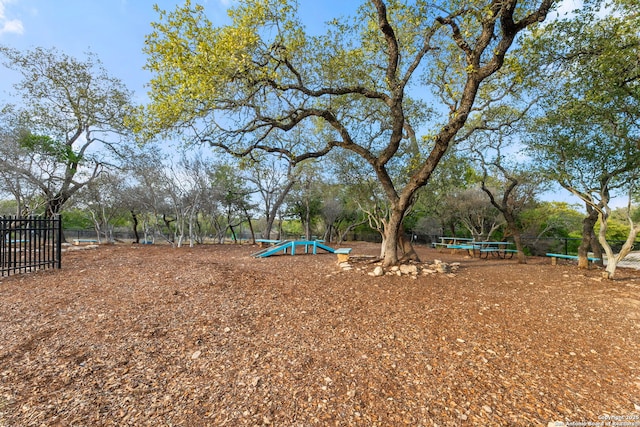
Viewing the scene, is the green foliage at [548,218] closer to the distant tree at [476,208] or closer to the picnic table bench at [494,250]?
the distant tree at [476,208]

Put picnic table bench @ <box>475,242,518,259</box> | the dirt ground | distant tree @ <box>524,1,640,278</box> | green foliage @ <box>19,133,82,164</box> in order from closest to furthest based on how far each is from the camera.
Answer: the dirt ground, distant tree @ <box>524,1,640,278</box>, picnic table bench @ <box>475,242,518,259</box>, green foliage @ <box>19,133,82,164</box>

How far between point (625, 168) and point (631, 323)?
169 inches

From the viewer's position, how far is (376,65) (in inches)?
285

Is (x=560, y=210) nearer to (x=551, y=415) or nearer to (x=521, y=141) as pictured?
(x=521, y=141)

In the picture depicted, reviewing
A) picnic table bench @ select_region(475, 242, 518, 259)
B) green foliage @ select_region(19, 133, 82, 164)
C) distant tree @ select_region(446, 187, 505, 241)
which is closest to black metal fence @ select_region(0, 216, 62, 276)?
green foliage @ select_region(19, 133, 82, 164)

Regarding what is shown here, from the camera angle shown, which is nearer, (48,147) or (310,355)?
(310,355)

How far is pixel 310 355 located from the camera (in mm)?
2713

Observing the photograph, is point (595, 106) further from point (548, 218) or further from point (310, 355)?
point (548, 218)

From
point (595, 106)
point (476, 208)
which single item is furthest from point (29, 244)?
point (476, 208)

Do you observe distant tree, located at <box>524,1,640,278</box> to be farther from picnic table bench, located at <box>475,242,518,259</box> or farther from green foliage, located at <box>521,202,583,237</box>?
green foliage, located at <box>521,202,583,237</box>

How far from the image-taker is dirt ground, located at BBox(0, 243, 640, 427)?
6.56 ft

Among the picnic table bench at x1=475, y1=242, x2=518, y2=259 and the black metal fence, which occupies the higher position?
the black metal fence

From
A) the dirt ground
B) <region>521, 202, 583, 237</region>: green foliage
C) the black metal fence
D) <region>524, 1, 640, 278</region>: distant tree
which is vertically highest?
<region>524, 1, 640, 278</region>: distant tree

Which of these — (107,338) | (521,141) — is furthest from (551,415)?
(521,141)
